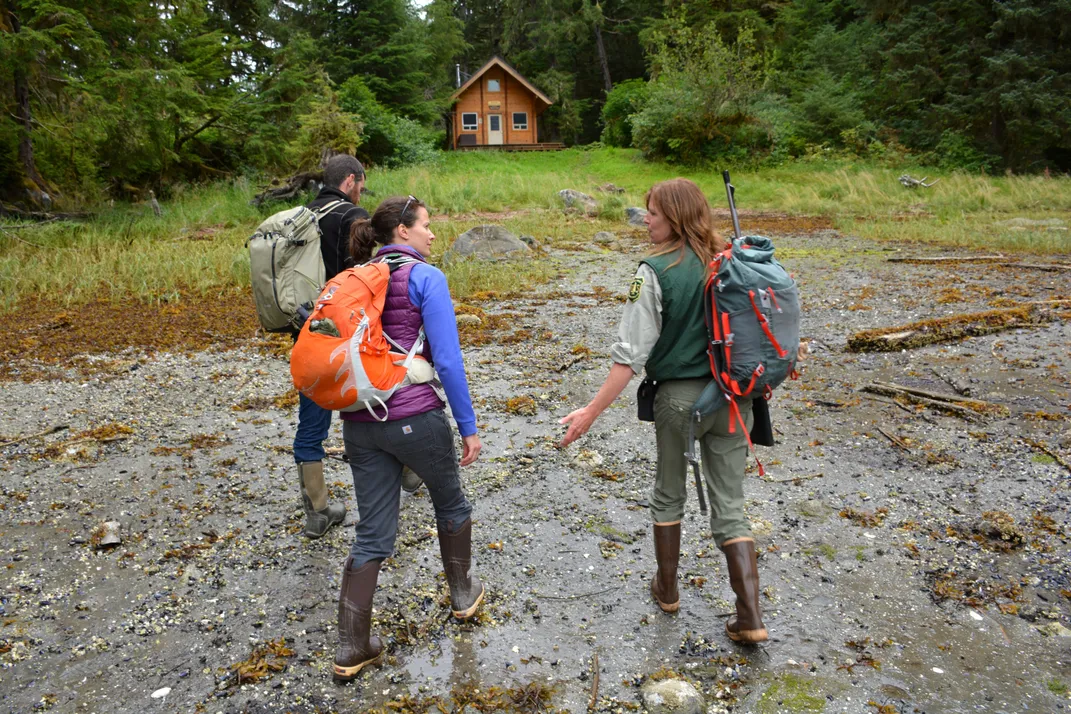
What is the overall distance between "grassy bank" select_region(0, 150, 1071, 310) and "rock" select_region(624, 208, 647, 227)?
23cm

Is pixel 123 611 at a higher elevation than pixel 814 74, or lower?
lower

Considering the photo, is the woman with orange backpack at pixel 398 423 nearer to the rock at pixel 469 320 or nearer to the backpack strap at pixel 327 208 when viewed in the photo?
the backpack strap at pixel 327 208

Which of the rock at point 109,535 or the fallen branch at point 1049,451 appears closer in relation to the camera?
the rock at point 109,535

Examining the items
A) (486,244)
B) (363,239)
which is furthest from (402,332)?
(486,244)

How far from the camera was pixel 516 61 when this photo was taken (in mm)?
46031

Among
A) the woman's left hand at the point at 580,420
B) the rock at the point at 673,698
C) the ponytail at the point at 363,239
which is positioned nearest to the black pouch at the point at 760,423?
the woman's left hand at the point at 580,420

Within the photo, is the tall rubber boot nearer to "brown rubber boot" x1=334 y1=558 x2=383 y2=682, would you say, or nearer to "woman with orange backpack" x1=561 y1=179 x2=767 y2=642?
"brown rubber boot" x1=334 y1=558 x2=383 y2=682

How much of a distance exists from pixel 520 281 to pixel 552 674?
8777mm

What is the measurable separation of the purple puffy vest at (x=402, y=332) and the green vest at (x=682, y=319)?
2.98ft

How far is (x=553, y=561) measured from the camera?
12.9ft

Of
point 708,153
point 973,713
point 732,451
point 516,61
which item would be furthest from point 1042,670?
point 516,61

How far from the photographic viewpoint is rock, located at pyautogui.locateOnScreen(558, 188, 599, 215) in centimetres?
2017

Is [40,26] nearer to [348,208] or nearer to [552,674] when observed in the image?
[348,208]

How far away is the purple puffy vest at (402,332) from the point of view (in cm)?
281
